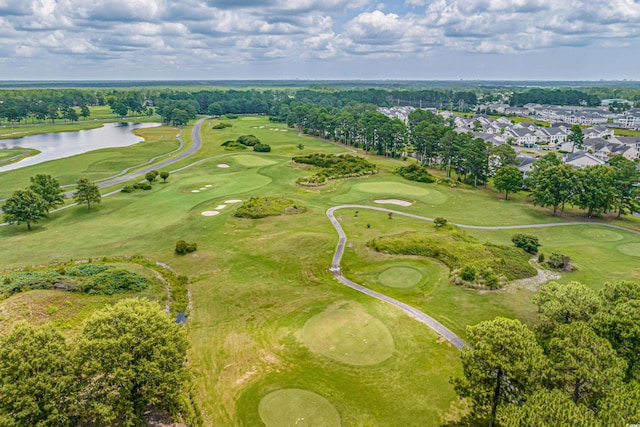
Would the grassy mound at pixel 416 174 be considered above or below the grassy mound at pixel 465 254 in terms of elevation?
above

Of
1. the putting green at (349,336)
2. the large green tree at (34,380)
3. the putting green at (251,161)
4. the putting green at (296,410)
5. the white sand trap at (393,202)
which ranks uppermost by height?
the large green tree at (34,380)

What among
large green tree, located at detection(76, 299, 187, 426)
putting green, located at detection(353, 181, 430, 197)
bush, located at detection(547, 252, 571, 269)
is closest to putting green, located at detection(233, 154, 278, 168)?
putting green, located at detection(353, 181, 430, 197)

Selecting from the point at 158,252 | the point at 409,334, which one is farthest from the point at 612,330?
the point at 158,252

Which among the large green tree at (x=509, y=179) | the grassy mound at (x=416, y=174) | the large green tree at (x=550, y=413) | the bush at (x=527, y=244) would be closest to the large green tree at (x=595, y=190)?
the large green tree at (x=509, y=179)

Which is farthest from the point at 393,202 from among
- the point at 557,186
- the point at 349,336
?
the point at 349,336

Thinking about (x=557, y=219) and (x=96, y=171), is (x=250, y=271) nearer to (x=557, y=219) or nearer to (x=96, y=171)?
(x=557, y=219)

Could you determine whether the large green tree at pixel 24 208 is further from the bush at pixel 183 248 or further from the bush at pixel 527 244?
the bush at pixel 527 244

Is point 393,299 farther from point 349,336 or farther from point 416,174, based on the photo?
point 416,174
